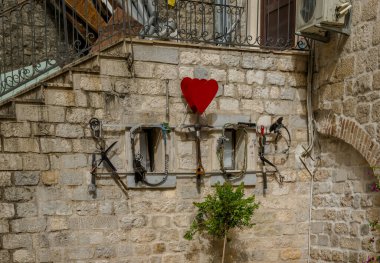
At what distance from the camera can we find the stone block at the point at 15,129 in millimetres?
3730

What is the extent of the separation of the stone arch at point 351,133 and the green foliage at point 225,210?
4.12 ft

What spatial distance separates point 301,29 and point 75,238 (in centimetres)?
337

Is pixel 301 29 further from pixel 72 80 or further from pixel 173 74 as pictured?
pixel 72 80

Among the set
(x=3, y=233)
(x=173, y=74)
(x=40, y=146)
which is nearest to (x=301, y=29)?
(x=173, y=74)

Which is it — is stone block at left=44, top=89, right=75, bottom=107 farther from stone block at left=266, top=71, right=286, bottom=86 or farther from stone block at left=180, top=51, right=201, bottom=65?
stone block at left=266, top=71, right=286, bottom=86

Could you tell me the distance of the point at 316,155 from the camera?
4.90 m

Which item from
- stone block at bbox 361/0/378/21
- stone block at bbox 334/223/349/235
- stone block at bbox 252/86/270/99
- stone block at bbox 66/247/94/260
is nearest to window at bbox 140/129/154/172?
stone block at bbox 66/247/94/260

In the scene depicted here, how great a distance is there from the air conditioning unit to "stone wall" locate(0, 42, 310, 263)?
0.42m

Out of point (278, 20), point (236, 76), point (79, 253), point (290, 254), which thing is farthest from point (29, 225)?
point (278, 20)

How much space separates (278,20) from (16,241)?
446 cm

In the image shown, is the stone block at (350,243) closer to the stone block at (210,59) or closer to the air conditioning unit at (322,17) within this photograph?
the air conditioning unit at (322,17)

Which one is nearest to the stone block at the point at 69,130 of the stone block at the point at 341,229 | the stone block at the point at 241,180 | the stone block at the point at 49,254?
the stone block at the point at 49,254

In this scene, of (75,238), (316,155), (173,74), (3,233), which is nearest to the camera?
(3,233)

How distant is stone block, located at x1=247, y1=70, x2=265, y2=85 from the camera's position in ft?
15.4
